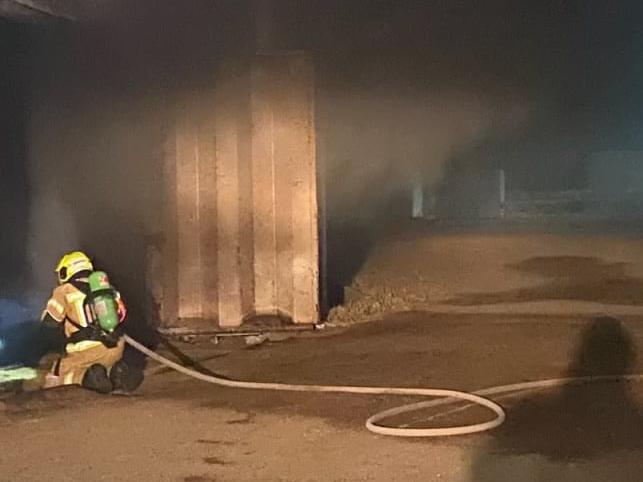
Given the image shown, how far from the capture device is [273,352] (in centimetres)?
766

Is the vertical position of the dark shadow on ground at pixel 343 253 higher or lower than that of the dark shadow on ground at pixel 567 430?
higher

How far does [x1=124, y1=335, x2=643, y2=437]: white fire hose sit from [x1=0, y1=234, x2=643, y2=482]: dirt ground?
50 mm

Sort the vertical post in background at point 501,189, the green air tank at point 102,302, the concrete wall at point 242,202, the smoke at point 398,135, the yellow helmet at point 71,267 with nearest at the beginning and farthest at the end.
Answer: the green air tank at point 102,302, the yellow helmet at point 71,267, the concrete wall at point 242,202, the smoke at point 398,135, the vertical post in background at point 501,189

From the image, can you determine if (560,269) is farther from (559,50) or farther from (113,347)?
(113,347)

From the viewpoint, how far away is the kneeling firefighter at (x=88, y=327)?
6262mm

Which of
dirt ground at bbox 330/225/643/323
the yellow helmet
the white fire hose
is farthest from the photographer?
dirt ground at bbox 330/225/643/323

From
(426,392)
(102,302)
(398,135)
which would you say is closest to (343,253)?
(398,135)

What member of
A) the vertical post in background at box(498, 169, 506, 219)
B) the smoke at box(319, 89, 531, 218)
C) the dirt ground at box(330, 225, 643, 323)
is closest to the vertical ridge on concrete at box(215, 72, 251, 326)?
the dirt ground at box(330, 225, 643, 323)

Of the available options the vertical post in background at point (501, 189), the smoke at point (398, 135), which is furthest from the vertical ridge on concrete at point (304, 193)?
the vertical post in background at point (501, 189)

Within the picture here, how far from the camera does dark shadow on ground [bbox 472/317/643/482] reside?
466cm

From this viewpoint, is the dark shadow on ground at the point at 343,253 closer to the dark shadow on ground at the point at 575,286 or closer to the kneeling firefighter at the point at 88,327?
the dark shadow on ground at the point at 575,286

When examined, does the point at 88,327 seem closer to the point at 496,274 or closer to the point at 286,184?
the point at 286,184

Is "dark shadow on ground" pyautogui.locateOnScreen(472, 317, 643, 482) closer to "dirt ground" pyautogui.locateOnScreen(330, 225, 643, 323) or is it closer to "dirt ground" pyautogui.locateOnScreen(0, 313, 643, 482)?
"dirt ground" pyautogui.locateOnScreen(0, 313, 643, 482)

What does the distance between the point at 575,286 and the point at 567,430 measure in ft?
18.5
